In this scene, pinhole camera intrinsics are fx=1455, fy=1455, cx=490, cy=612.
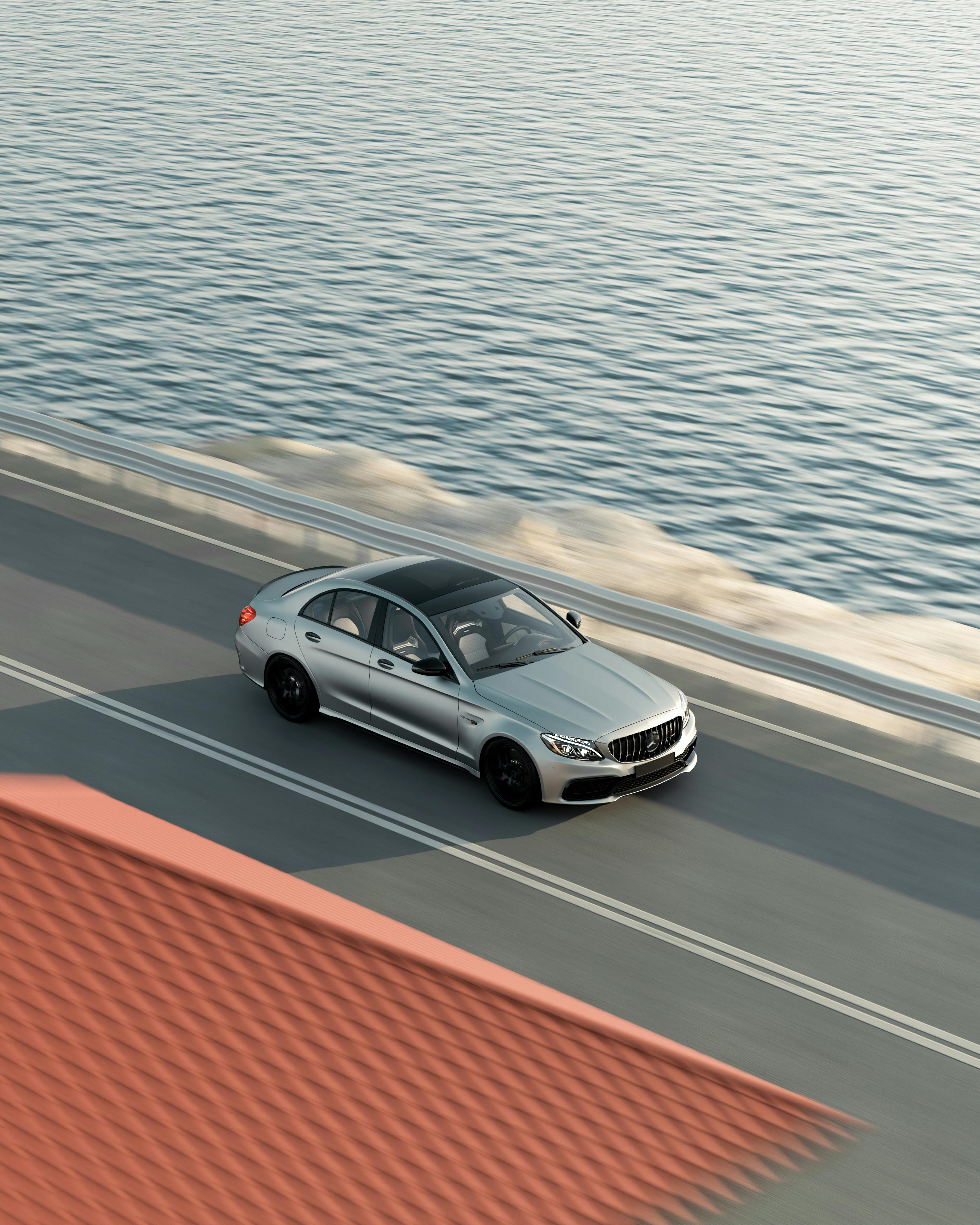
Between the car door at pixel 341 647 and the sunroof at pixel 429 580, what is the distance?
241 mm

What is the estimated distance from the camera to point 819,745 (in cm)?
1379

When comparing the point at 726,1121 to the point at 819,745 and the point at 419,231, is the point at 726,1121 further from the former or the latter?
the point at 419,231

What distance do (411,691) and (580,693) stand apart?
1501mm

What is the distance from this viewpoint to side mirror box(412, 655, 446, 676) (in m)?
12.4

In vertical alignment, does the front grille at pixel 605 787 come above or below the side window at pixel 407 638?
below

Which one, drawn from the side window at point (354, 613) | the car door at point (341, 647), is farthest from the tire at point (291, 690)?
the side window at point (354, 613)

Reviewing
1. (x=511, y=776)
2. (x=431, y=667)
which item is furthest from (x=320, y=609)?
(x=511, y=776)

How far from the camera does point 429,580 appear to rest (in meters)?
13.1

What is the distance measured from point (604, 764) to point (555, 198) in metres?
40.3

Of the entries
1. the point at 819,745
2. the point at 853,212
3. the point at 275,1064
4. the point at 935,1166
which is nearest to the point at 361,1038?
the point at 275,1064

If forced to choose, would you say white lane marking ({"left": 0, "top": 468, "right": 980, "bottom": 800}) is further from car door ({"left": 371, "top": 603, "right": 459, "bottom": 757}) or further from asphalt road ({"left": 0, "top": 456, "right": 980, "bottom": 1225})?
car door ({"left": 371, "top": 603, "right": 459, "bottom": 757})

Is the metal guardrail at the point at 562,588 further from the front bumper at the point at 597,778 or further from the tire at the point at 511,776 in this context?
the tire at the point at 511,776

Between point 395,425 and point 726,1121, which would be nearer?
point 726,1121

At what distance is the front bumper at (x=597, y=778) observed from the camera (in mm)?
11781
